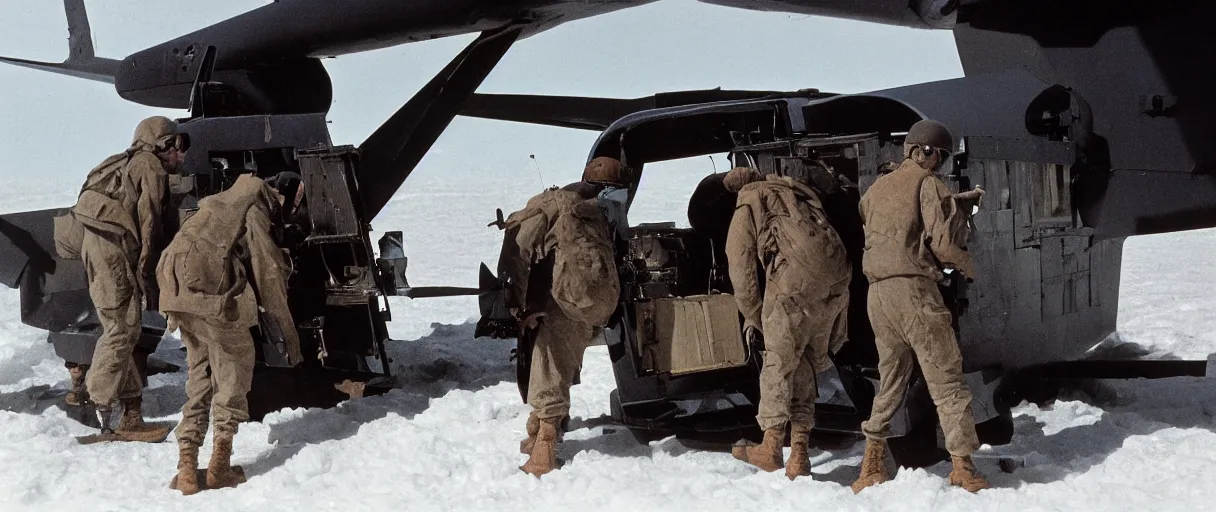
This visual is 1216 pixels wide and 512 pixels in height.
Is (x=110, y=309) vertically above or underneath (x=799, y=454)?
above

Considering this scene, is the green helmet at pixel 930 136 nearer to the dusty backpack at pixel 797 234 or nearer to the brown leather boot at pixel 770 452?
the dusty backpack at pixel 797 234

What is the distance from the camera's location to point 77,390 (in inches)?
307

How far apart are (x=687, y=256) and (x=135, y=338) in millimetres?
3273

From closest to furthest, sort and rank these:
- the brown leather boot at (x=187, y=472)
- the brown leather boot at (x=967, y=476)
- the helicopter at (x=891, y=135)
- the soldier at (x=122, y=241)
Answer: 1. the brown leather boot at (x=967, y=476)
2. the brown leather boot at (x=187, y=472)
3. the helicopter at (x=891, y=135)
4. the soldier at (x=122, y=241)

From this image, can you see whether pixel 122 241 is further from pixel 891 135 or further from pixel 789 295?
pixel 891 135

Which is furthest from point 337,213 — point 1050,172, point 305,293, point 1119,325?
point 1119,325

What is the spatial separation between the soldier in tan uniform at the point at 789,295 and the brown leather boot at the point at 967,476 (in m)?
0.73

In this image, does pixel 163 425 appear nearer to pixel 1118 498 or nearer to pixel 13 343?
pixel 13 343

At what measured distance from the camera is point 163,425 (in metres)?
7.43

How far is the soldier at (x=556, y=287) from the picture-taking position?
19.1 feet

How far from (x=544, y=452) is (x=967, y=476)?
2.00 meters

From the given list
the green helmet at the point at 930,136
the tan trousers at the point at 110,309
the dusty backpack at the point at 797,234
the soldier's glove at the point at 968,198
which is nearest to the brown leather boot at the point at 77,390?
the tan trousers at the point at 110,309

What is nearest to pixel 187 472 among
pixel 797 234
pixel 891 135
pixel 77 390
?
pixel 77 390

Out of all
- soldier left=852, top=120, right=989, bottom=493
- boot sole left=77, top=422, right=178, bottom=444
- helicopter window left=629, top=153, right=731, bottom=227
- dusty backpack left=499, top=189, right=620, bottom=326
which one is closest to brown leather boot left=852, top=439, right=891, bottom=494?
soldier left=852, top=120, right=989, bottom=493
